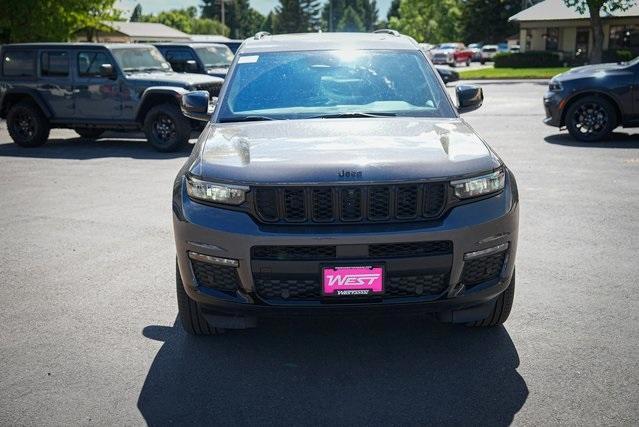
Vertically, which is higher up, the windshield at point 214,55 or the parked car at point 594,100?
the windshield at point 214,55

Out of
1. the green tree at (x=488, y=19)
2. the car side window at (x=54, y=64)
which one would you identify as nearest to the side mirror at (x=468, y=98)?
the car side window at (x=54, y=64)

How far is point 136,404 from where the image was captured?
3607mm

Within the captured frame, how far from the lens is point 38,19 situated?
24766 millimetres

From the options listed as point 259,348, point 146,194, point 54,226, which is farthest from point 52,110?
point 259,348

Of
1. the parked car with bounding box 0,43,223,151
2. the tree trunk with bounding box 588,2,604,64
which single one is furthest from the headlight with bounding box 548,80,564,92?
the tree trunk with bounding box 588,2,604,64

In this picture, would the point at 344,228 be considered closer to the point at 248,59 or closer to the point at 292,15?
the point at 248,59

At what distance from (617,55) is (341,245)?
4729 cm

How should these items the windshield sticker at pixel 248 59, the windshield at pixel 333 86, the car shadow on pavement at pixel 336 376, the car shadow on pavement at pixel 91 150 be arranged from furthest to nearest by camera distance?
the car shadow on pavement at pixel 91 150 → the windshield sticker at pixel 248 59 → the windshield at pixel 333 86 → the car shadow on pavement at pixel 336 376

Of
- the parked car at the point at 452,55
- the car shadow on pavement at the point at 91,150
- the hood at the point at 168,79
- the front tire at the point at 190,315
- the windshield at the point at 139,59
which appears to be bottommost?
the front tire at the point at 190,315

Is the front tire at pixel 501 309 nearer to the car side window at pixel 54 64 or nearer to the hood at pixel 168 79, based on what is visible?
the hood at pixel 168 79

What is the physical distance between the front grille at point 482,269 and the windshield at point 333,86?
4.41ft

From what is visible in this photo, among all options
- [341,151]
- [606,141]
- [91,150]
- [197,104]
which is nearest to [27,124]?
[91,150]

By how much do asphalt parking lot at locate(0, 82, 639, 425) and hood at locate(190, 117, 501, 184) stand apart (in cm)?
108

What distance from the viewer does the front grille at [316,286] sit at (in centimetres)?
366
